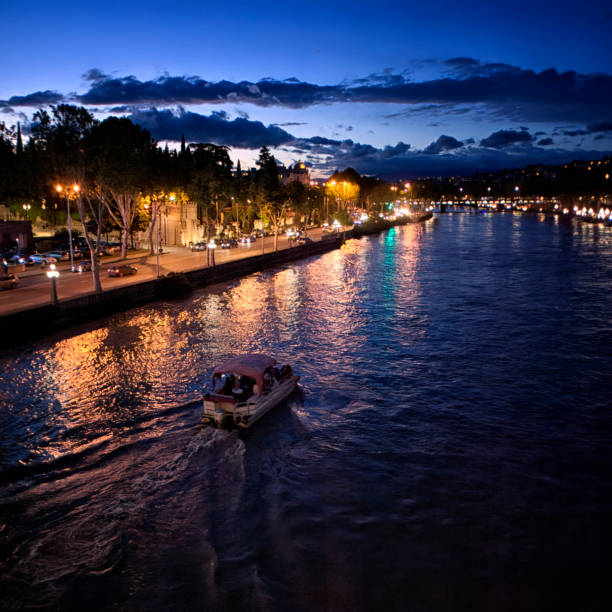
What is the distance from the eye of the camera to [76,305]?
29562 mm

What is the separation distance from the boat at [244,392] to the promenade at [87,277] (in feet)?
53.5

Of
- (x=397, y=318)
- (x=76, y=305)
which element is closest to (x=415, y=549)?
(x=397, y=318)

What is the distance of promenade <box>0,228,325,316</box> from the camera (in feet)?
100

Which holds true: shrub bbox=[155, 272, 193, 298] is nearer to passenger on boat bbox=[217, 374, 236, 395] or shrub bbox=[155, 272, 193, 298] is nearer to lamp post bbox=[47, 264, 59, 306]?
lamp post bbox=[47, 264, 59, 306]

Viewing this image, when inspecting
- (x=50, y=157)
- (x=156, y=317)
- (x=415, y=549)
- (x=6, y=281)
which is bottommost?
(x=415, y=549)

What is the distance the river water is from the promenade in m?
4.61

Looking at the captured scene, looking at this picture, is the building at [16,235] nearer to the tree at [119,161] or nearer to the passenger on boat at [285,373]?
the tree at [119,161]

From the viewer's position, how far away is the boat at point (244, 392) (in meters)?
16.6

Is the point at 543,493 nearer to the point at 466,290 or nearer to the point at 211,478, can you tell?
the point at 211,478

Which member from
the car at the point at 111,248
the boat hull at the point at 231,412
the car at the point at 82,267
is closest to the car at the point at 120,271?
the car at the point at 82,267

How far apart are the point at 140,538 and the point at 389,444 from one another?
26.9ft

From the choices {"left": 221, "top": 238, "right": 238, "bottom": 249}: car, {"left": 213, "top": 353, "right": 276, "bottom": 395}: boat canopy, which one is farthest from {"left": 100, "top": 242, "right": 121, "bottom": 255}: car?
{"left": 213, "top": 353, "right": 276, "bottom": 395}: boat canopy

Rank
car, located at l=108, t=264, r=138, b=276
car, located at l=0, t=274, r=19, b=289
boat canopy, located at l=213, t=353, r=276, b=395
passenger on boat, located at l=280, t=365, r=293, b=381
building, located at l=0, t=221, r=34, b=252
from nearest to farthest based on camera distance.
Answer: boat canopy, located at l=213, t=353, r=276, b=395 < passenger on boat, located at l=280, t=365, r=293, b=381 < car, located at l=0, t=274, r=19, b=289 < car, located at l=108, t=264, r=138, b=276 < building, located at l=0, t=221, r=34, b=252

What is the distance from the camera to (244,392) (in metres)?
17.0
